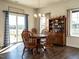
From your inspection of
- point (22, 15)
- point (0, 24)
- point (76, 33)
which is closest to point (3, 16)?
point (0, 24)

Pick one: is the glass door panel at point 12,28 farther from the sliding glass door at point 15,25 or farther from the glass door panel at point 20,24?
the glass door panel at point 20,24

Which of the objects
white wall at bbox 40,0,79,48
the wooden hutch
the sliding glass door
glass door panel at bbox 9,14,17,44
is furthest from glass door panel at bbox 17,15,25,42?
the wooden hutch

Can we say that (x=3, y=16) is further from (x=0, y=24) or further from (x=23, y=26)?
(x=23, y=26)

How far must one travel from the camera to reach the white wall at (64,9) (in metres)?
6.10

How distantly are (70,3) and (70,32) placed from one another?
1851mm

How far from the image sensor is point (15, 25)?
7.37m

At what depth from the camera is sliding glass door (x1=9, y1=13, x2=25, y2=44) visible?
7009mm

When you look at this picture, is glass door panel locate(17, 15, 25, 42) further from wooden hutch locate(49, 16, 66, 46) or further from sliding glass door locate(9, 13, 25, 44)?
wooden hutch locate(49, 16, 66, 46)

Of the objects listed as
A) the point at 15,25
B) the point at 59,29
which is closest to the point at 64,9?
the point at 59,29

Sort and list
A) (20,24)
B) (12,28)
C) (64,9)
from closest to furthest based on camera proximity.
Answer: (64,9) < (12,28) < (20,24)

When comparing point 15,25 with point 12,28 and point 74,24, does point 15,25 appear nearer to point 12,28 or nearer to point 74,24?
point 12,28

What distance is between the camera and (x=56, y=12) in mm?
7195

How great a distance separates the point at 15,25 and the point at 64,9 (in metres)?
3.67

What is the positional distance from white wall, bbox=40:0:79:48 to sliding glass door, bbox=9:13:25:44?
2169 mm
